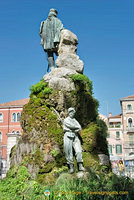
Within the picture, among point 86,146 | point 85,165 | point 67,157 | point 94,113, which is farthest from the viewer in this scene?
point 94,113

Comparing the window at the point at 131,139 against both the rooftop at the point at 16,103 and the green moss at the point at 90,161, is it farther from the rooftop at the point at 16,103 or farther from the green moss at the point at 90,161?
the green moss at the point at 90,161

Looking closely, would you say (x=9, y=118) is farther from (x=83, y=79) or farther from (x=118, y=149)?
(x=83, y=79)

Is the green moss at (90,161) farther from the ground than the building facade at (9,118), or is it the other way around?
the building facade at (9,118)

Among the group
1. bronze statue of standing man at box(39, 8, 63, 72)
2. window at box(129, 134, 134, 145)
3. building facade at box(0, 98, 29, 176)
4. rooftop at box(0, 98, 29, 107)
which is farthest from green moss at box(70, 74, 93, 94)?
building facade at box(0, 98, 29, 176)

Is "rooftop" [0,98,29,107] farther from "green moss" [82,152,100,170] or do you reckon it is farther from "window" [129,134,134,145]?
"green moss" [82,152,100,170]

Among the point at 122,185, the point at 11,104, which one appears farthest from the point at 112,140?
the point at 122,185

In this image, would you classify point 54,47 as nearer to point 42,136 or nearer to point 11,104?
point 42,136

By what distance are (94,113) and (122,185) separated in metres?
4.04

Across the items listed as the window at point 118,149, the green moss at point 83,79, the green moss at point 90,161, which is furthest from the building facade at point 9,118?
the green moss at point 90,161

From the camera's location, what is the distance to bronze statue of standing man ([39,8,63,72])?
11.0m

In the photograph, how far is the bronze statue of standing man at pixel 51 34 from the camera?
36.0 feet

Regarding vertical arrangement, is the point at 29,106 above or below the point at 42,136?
above

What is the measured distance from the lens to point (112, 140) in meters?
40.8

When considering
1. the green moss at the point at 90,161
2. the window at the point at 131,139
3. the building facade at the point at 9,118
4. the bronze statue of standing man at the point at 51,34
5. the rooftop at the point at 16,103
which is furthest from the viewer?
the rooftop at the point at 16,103
